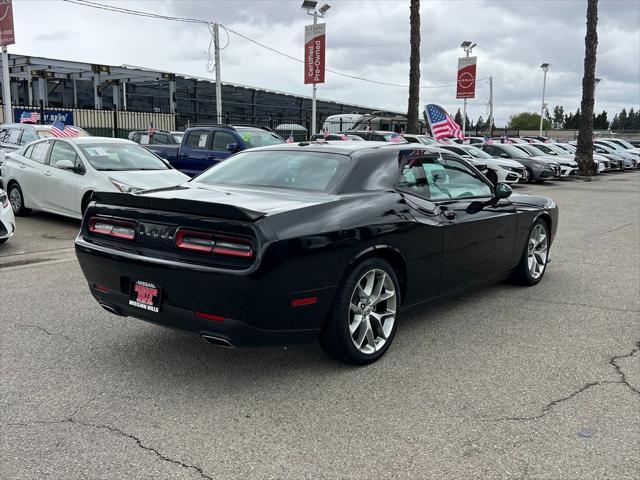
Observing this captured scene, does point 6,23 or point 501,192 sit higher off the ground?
point 6,23

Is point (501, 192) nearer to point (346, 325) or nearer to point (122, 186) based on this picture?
point (346, 325)

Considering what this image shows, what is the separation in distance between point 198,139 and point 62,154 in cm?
476

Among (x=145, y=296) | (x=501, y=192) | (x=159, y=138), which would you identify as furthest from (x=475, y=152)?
(x=145, y=296)

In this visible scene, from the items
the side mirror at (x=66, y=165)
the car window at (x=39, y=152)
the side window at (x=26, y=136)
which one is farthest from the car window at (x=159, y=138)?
the side mirror at (x=66, y=165)

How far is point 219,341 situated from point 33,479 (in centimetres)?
118

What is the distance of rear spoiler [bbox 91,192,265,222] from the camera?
11.6 feet

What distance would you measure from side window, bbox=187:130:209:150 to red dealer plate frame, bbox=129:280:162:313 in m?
10.9

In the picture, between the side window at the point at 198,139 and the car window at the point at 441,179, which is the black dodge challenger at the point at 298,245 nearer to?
the car window at the point at 441,179

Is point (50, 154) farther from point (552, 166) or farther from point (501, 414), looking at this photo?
point (552, 166)

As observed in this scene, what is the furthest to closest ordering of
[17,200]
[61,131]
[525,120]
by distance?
1. [525,120]
2. [61,131]
3. [17,200]

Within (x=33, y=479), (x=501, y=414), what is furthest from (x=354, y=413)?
(x=33, y=479)

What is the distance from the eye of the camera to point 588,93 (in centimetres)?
2541

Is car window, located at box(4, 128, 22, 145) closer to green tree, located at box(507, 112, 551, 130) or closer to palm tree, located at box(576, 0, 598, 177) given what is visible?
palm tree, located at box(576, 0, 598, 177)

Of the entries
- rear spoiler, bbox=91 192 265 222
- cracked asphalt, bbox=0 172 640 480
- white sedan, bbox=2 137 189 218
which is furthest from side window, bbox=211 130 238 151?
rear spoiler, bbox=91 192 265 222
